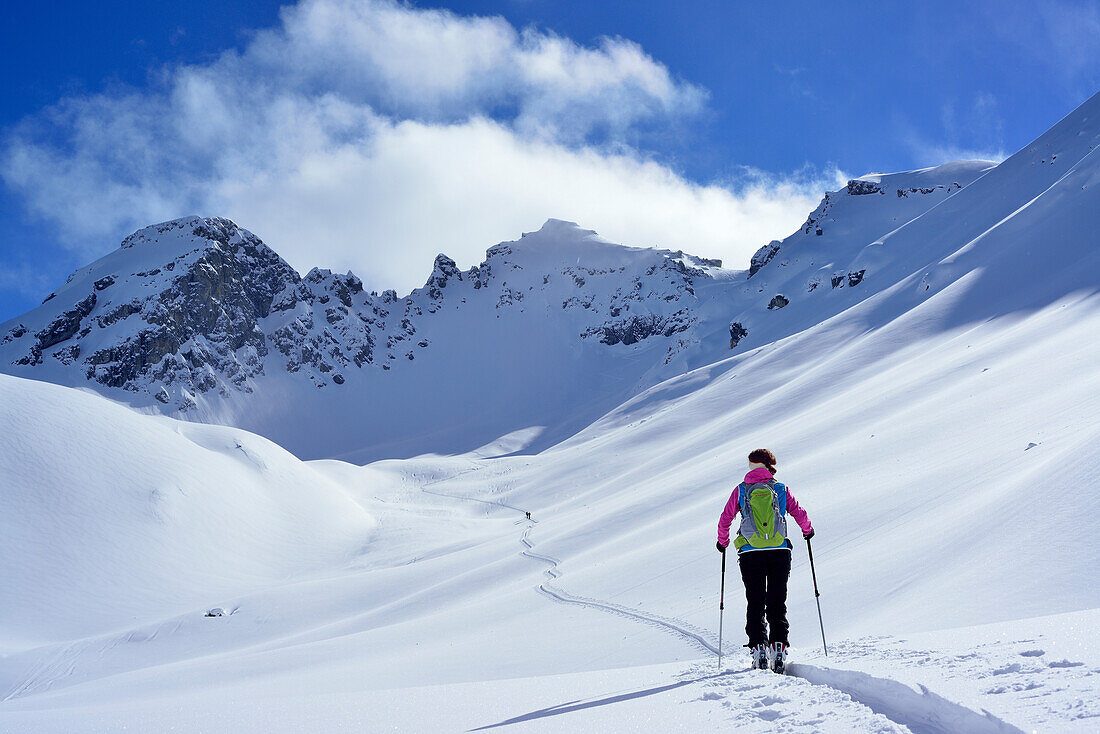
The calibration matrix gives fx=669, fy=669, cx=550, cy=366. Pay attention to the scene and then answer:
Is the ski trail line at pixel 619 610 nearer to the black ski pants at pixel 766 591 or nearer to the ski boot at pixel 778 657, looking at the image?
the black ski pants at pixel 766 591

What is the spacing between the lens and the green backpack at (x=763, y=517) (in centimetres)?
662

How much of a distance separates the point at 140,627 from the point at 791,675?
23.4 m

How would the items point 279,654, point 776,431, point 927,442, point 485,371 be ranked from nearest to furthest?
point 279,654 → point 927,442 → point 776,431 → point 485,371

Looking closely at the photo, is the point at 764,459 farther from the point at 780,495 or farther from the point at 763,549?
the point at 763,549

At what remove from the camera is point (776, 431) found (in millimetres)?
28953

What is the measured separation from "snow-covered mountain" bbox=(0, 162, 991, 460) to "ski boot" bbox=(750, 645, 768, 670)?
90733 mm

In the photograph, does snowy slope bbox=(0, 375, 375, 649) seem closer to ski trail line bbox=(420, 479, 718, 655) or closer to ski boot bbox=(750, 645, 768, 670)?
ski trail line bbox=(420, 479, 718, 655)

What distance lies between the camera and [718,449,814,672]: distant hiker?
6.37 meters

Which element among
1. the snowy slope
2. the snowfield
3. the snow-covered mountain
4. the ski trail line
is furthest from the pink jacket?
the snow-covered mountain

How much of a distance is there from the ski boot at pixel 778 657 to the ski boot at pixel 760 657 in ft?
0.25

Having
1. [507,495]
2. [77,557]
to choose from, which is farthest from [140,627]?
[507,495]

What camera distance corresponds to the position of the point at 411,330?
173125mm

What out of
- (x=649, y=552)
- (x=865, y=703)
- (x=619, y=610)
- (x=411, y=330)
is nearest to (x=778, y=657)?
(x=865, y=703)

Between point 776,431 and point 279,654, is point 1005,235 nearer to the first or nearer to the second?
point 776,431
